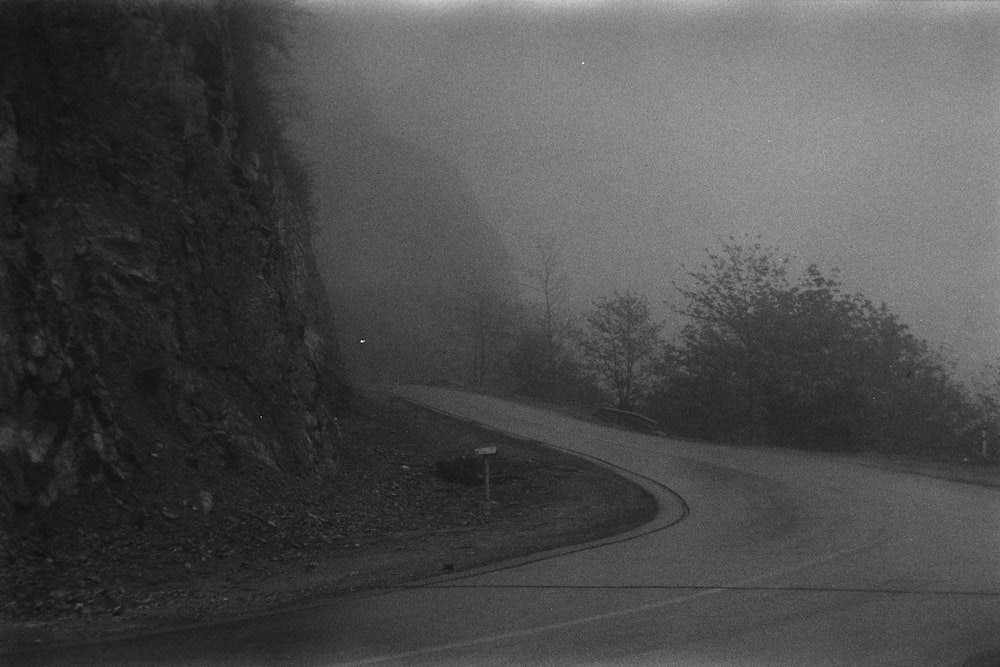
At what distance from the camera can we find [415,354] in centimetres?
6425

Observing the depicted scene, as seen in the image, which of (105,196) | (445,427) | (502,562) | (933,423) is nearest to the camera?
(502,562)

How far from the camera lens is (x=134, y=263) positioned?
1387 centimetres

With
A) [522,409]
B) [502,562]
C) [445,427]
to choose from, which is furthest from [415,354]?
[502,562]

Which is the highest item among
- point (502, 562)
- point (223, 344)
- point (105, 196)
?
point (105, 196)

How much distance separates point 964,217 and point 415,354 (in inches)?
1385

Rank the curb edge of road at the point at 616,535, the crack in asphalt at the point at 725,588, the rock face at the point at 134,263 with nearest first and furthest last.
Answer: the crack in asphalt at the point at 725,588 < the curb edge of road at the point at 616,535 < the rock face at the point at 134,263

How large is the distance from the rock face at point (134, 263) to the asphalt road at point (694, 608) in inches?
186

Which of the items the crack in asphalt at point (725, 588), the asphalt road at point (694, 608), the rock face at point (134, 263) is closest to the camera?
the asphalt road at point (694, 608)

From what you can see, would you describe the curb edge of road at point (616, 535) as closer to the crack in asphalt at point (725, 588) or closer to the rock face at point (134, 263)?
the crack in asphalt at point (725, 588)

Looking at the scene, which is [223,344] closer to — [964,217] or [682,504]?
[682,504]

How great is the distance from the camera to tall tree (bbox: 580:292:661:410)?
133 ft

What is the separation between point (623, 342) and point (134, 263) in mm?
29084

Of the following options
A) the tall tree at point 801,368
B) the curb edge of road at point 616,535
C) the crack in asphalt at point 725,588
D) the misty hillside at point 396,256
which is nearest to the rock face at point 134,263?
the curb edge of road at point 616,535

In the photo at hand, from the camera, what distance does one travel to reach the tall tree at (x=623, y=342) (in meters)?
40.4
